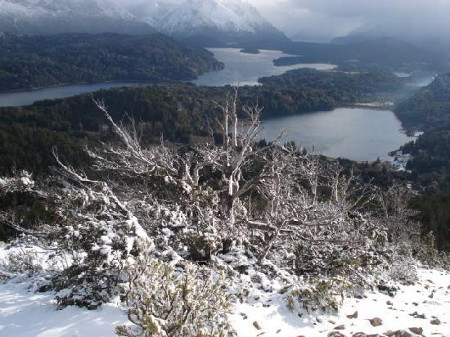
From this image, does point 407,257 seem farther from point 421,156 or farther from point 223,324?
point 421,156

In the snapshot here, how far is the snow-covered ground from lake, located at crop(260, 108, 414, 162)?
79.9 metres

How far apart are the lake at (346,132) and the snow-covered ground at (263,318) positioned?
3144 inches

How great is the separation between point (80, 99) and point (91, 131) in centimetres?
1723

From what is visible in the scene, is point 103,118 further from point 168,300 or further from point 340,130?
point 168,300

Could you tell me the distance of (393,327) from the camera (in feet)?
23.5

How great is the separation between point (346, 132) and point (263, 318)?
125531mm

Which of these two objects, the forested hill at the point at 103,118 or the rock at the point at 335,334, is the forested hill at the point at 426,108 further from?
the rock at the point at 335,334

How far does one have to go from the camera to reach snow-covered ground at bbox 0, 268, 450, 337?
20.0 ft

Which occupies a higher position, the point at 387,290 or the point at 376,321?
the point at 376,321

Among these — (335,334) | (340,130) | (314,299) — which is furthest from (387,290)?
(340,130)

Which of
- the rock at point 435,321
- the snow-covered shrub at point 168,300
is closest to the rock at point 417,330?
the rock at point 435,321

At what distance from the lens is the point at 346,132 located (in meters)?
127

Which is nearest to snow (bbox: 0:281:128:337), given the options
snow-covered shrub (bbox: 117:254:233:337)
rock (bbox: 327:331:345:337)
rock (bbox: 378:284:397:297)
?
snow-covered shrub (bbox: 117:254:233:337)

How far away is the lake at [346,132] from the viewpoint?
104 m
